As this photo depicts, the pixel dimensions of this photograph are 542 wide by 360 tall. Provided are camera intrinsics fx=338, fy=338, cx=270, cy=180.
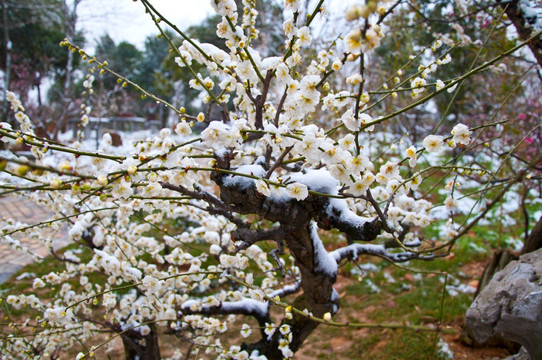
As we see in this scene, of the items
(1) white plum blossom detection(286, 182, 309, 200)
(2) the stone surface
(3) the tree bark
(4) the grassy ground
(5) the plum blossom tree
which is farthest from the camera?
(4) the grassy ground

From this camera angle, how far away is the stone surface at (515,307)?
1774 mm

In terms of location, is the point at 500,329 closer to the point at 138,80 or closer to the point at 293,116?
the point at 293,116

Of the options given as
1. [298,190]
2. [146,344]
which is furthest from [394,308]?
[298,190]

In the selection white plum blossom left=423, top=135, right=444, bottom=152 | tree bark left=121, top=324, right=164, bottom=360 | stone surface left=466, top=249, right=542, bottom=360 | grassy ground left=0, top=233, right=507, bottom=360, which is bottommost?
grassy ground left=0, top=233, right=507, bottom=360

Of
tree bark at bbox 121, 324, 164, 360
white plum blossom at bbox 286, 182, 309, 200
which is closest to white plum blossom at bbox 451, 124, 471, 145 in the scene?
white plum blossom at bbox 286, 182, 309, 200

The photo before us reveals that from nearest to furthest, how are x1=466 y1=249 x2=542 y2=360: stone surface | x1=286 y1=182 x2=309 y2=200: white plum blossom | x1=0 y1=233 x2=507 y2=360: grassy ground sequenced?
x1=286 y1=182 x2=309 y2=200: white plum blossom
x1=466 y1=249 x2=542 y2=360: stone surface
x1=0 y1=233 x2=507 y2=360: grassy ground

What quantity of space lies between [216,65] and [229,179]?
1.75 ft

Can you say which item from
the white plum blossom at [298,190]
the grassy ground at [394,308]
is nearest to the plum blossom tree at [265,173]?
the white plum blossom at [298,190]

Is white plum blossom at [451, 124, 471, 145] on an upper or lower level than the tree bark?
upper

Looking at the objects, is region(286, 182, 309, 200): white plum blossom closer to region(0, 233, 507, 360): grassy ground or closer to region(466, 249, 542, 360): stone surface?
region(0, 233, 507, 360): grassy ground

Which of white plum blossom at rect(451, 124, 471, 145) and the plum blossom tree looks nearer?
the plum blossom tree

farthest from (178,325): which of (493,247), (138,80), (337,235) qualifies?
(138,80)

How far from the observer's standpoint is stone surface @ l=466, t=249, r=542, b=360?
1774mm

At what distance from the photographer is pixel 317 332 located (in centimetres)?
365
